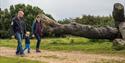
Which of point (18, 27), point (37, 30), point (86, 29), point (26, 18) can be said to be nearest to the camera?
point (18, 27)

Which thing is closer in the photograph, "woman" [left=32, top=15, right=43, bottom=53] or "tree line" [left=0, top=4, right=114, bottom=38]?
"woman" [left=32, top=15, right=43, bottom=53]

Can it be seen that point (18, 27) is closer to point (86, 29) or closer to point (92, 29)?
point (86, 29)

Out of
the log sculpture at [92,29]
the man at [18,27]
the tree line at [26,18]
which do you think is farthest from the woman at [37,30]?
the tree line at [26,18]

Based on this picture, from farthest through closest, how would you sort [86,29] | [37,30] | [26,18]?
[26,18] < [86,29] < [37,30]

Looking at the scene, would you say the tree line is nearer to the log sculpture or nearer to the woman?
the log sculpture

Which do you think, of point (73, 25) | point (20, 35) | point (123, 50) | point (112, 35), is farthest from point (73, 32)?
point (20, 35)

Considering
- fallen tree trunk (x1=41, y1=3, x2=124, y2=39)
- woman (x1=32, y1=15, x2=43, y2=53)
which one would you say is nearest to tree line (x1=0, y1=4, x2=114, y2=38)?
fallen tree trunk (x1=41, y1=3, x2=124, y2=39)

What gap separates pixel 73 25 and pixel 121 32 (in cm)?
305

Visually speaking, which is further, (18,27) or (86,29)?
(86,29)

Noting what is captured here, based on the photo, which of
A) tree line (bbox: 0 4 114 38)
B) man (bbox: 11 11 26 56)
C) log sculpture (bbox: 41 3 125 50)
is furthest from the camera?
tree line (bbox: 0 4 114 38)

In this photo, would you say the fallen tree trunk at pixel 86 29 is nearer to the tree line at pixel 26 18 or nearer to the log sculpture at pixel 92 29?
the log sculpture at pixel 92 29

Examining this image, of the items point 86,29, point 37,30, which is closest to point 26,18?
point 86,29

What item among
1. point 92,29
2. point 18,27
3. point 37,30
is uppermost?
point 18,27

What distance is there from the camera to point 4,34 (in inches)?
2315
